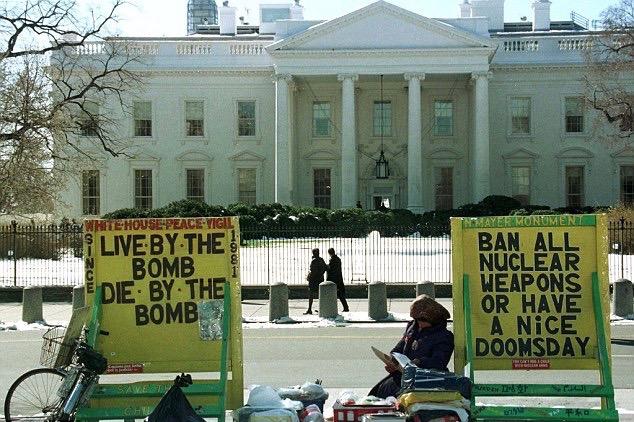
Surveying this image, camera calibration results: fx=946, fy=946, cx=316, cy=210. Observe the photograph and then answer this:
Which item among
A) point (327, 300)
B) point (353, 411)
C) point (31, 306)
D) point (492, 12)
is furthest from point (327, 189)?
point (353, 411)

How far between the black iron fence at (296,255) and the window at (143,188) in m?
28.0

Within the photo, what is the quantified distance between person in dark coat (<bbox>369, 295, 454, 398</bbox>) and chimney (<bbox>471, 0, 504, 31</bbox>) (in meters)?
59.7

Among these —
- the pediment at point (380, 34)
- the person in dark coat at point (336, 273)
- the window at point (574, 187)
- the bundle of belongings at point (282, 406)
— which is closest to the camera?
the bundle of belongings at point (282, 406)

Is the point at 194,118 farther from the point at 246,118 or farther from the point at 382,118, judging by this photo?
the point at 382,118

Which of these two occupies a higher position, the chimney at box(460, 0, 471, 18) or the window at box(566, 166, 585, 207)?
the chimney at box(460, 0, 471, 18)

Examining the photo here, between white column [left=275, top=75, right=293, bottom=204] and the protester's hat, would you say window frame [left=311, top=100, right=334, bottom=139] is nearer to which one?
white column [left=275, top=75, right=293, bottom=204]

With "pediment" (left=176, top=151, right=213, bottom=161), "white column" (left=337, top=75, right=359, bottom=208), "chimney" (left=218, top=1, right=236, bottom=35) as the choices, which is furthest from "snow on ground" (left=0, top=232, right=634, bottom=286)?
"chimney" (left=218, top=1, right=236, bottom=35)

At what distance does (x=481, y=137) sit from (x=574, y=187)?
8.26 meters

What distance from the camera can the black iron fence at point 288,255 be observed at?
2619 centimetres

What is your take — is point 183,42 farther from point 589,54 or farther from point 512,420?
point 512,420

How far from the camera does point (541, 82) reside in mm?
57094

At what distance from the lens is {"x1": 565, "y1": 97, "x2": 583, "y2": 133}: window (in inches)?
2239

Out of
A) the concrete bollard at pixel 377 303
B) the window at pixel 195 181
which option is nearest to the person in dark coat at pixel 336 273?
the concrete bollard at pixel 377 303

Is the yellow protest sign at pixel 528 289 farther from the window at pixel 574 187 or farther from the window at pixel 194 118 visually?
the window at pixel 574 187
